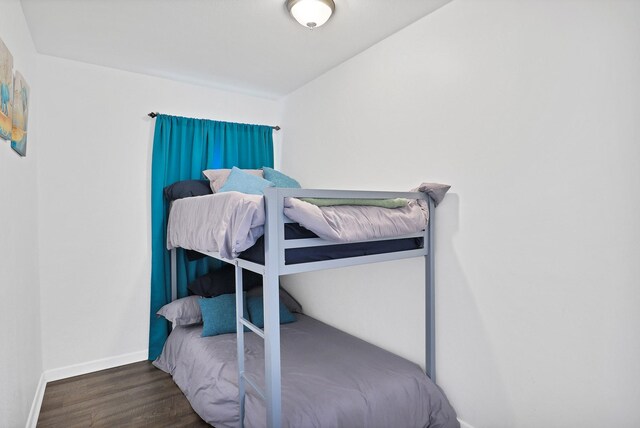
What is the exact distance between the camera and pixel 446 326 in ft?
6.55

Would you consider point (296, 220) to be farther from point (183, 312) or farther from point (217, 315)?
point (183, 312)

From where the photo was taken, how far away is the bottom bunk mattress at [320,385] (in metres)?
1.71

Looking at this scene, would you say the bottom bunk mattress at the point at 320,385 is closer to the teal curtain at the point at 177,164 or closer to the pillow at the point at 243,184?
the teal curtain at the point at 177,164

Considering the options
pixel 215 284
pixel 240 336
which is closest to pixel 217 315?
pixel 215 284

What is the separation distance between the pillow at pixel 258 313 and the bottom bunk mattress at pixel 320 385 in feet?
0.68

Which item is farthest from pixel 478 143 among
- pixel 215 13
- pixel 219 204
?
pixel 215 13

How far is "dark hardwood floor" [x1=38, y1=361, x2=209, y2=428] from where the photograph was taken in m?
2.12

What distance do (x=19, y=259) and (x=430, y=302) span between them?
230 cm

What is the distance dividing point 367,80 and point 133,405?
9.06 feet

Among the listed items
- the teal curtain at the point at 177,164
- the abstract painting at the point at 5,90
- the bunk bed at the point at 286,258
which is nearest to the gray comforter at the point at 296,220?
the bunk bed at the point at 286,258

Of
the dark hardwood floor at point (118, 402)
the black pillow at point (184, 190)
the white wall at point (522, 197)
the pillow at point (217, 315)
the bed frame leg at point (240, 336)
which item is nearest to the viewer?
the white wall at point (522, 197)

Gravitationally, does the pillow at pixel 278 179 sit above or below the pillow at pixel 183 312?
above

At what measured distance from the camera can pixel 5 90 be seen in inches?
60.1

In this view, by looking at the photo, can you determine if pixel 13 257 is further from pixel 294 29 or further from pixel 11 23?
pixel 294 29
